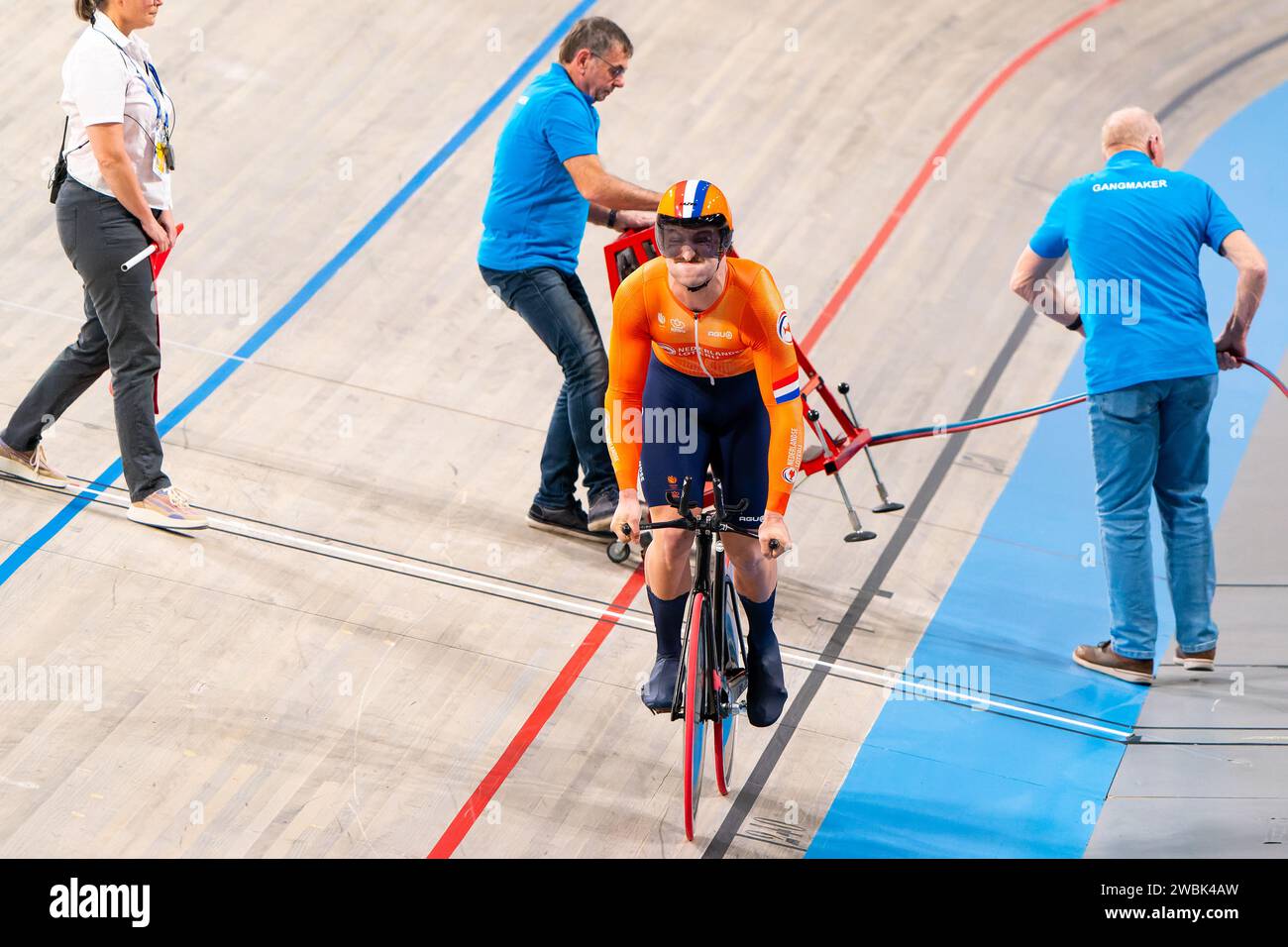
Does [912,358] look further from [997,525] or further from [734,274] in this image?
[734,274]

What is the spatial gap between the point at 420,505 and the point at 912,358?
2.49 metres

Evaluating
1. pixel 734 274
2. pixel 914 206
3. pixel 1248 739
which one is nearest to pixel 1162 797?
pixel 1248 739

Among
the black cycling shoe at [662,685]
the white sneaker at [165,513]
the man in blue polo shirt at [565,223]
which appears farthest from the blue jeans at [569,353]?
the white sneaker at [165,513]

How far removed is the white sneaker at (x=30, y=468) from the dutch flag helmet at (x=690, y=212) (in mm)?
3052

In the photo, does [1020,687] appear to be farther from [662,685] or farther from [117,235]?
[117,235]

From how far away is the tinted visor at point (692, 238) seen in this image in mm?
4113

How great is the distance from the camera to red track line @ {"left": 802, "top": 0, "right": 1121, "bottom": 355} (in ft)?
23.9

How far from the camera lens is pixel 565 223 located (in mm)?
5754

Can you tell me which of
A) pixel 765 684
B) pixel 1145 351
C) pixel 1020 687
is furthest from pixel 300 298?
pixel 1145 351

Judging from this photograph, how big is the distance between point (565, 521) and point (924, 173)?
136 inches

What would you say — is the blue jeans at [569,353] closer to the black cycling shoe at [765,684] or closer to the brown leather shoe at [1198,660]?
the black cycling shoe at [765,684]

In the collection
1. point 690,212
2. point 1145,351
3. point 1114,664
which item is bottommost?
point 1114,664

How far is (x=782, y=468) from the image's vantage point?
14.0ft
